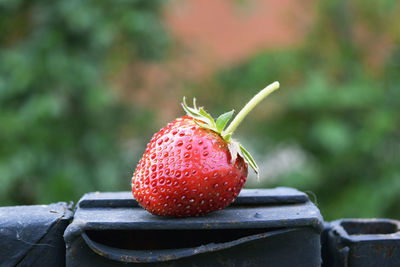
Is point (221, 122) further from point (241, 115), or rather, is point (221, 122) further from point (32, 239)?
point (32, 239)

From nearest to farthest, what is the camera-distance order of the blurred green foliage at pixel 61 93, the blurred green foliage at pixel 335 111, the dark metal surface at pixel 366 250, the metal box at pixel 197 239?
the metal box at pixel 197 239 → the dark metal surface at pixel 366 250 → the blurred green foliage at pixel 61 93 → the blurred green foliage at pixel 335 111

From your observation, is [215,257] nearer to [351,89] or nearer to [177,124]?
[177,124]

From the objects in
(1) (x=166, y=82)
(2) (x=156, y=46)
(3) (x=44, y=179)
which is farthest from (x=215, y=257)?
(1) (x=166, y=82)

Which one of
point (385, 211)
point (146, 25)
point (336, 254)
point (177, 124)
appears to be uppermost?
point (146, 25)

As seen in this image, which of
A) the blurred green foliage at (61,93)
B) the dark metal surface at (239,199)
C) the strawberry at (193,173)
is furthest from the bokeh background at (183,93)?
the strawberry at (193,173)

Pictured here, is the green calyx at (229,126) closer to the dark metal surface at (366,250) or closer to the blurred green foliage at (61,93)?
the dark metal surface at (366,250)

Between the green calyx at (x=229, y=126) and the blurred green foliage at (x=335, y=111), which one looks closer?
the green calyx at (x=229, y=126)

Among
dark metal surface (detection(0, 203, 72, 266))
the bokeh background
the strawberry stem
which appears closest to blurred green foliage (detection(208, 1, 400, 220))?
the bokeh background
